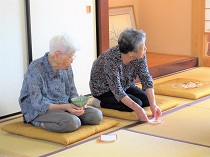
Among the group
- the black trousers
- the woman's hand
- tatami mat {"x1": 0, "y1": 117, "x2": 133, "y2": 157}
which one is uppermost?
the woman's hand

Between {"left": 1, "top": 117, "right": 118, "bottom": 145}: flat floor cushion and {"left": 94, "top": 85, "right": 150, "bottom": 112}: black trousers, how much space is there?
1.03 feet

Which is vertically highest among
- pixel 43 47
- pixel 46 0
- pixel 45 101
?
pixel 46 0

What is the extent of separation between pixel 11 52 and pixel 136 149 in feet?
5.45

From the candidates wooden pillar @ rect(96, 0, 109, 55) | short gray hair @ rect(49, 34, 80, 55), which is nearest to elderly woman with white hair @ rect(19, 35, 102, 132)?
short gray hair @ rect(49, 34, 80, 55)

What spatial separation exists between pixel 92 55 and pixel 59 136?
6.03ft

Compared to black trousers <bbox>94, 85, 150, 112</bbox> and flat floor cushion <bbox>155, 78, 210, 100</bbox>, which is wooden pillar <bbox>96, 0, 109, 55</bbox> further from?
black trousers <bbox>94, 85, 150, 112</bbox>

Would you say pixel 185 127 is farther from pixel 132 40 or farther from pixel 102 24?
pixel 102 24

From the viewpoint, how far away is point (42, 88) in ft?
12.7

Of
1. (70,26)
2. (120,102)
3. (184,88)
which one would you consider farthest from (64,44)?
(184,88)

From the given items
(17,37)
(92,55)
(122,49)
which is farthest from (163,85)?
(17,37)

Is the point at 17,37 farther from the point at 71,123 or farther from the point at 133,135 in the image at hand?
the point at 133,135

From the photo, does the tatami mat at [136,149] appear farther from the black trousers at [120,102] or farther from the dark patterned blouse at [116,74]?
the black trousers at [120,102]

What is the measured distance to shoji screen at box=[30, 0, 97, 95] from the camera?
468 cm

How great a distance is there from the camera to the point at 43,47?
4770 mm
